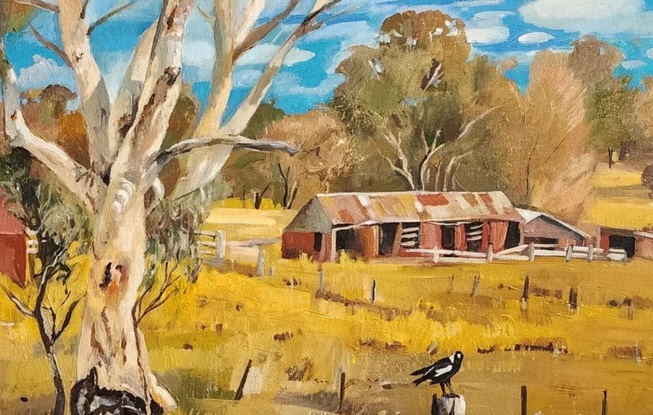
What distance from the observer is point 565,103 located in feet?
14.0

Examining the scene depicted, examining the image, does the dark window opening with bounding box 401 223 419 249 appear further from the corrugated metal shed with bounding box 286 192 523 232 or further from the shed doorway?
the shed doorway

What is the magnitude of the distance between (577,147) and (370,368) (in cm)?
183

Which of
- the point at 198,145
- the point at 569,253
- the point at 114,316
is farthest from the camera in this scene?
the point at 569,253

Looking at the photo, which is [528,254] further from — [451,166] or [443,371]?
[443,371]

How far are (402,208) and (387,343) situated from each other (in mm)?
917

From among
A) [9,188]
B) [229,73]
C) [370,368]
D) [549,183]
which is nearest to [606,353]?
[549,183]

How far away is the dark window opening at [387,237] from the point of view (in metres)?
4.29

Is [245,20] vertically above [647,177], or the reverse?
[245,20]

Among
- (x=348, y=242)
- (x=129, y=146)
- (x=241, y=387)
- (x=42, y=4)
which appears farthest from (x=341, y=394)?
(x=42, y=4)

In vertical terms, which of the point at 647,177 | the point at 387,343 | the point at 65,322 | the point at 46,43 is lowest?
the point at 387,343

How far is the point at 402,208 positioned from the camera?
456 cm

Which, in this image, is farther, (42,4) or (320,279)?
(320,279)

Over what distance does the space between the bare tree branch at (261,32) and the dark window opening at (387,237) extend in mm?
1349

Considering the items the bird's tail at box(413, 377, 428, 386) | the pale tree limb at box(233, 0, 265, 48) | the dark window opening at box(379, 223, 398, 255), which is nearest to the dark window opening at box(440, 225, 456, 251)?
the dark window opening at box(379, 223, 398, 255)
